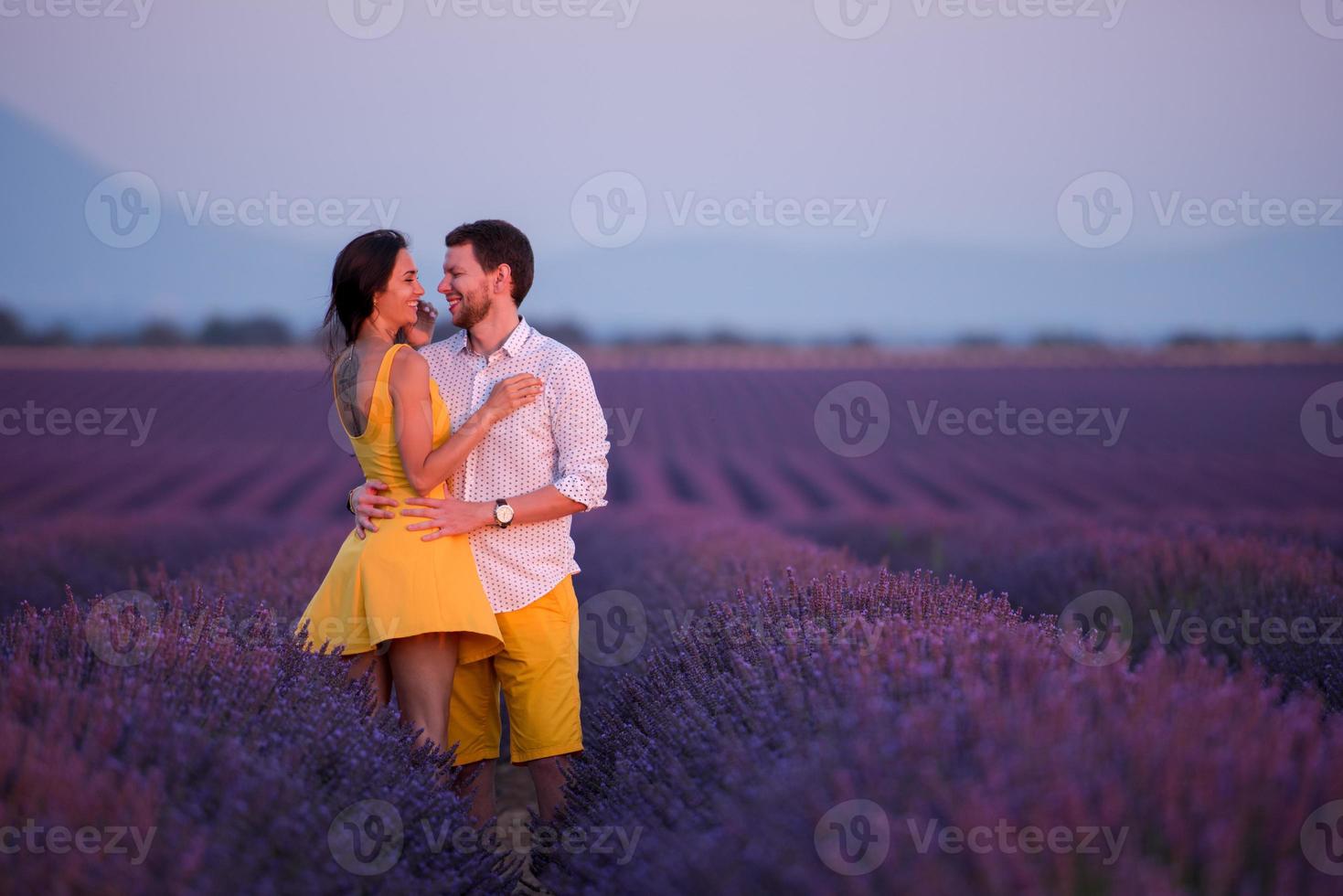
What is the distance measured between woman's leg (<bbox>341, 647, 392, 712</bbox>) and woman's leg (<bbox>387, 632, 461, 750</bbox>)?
116 mm

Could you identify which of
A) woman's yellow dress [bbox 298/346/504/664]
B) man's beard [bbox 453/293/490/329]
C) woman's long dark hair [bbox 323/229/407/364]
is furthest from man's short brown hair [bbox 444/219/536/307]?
woman's yellow dress [bbox 298/346/504/664]

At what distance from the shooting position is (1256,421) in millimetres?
19719

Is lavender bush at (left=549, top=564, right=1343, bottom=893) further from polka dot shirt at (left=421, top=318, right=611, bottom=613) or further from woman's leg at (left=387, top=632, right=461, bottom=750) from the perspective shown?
polka dot shirt at (left=421, top=318, right=611, bottom=613)

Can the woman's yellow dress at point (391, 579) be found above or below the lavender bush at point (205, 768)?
above

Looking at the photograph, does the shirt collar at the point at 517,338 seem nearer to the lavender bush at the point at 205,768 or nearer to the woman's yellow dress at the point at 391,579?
the woman's yellow dress at the point at 391,579

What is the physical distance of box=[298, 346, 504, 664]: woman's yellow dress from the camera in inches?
139

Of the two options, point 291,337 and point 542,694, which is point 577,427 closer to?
point 542,694

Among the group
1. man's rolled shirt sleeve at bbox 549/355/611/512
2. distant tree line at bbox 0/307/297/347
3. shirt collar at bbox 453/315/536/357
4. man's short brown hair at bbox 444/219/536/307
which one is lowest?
man's rolled shirt sleeve at bbox 549/355/611/512

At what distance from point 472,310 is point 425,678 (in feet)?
3.98

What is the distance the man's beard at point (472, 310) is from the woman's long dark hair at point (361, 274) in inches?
10.6

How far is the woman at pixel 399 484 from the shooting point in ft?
11.6

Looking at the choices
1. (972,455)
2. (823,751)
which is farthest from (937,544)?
(972,455)

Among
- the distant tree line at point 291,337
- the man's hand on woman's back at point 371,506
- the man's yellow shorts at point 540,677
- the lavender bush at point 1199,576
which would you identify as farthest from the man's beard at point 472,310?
the distant tree line at point 291,337

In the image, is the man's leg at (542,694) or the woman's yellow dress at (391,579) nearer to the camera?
the woman's yellow dress at (391,579)
